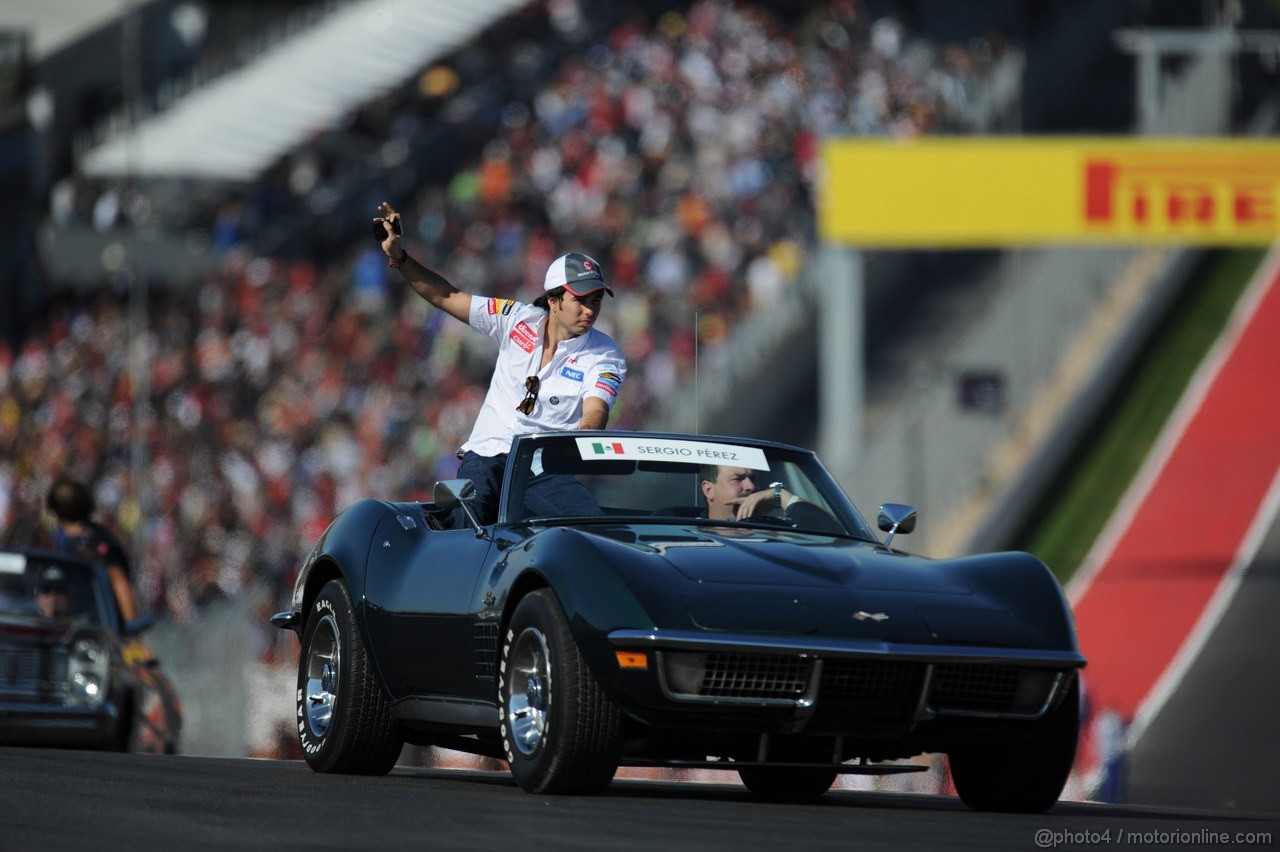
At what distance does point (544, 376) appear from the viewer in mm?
9359

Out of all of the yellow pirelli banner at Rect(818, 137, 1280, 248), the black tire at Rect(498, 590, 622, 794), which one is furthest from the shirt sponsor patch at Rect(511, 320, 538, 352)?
the yellow pirelli banner at Rect(818, 137, 1280, 248)

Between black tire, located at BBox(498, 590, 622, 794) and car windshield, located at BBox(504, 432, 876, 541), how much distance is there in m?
0.80

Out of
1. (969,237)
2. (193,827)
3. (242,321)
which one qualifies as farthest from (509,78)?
(193,827)

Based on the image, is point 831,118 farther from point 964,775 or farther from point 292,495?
point 964,775

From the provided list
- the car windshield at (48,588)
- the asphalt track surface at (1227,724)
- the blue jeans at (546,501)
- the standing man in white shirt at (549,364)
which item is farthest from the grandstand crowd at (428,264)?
the blue jeans at (546,501)

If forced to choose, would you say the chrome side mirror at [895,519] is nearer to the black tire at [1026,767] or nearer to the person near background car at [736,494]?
the person near background car at [736,494]

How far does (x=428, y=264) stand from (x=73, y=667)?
20.4 m

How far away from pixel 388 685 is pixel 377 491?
17.0 meters

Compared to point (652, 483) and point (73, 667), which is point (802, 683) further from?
point (73, 667)

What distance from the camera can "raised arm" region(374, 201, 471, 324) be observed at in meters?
9.59

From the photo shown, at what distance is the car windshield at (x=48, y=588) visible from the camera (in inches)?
500

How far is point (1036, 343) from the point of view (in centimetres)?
2764

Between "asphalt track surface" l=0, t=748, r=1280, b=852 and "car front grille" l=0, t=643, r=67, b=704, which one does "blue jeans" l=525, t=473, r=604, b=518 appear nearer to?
"asphalt track surface" l=0, t=748, r=1280, b=852

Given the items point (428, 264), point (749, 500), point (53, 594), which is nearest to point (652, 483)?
point (749, 500)
